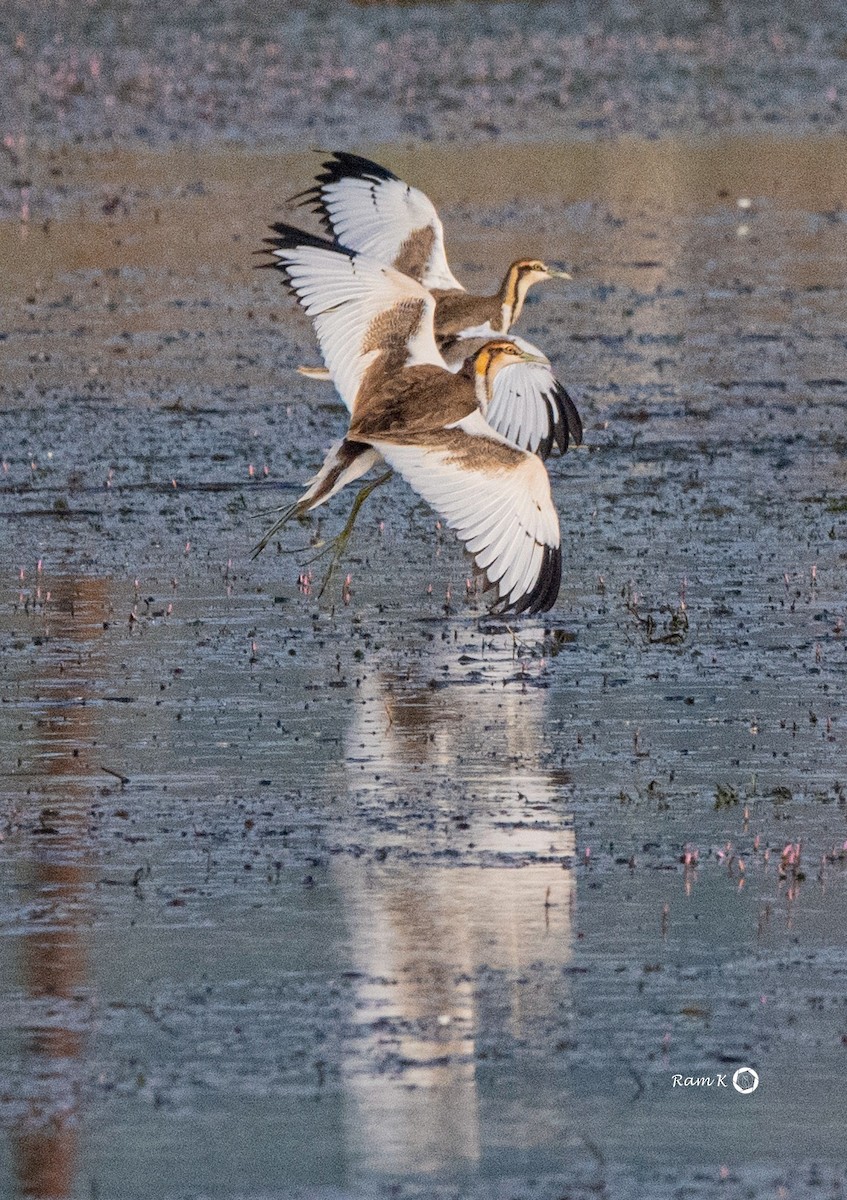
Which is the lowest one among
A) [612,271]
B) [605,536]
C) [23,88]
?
[605,536]

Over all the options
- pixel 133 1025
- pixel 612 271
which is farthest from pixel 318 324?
pixel 612 271

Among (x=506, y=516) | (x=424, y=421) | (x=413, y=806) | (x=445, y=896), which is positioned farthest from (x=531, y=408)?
(x=445, y=896)

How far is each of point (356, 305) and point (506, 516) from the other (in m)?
1.70

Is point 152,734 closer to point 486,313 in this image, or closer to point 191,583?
point 191,583

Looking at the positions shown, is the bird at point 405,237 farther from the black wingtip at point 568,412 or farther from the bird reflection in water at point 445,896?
the bird reflection in water at point 445,896

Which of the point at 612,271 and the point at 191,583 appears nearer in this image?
the point at 191,583

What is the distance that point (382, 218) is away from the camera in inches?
493

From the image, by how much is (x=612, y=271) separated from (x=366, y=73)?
53.7 ft

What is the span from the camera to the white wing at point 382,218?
1248 cm

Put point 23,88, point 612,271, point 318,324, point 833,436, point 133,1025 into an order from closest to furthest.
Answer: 1. point 133,1025
2. point 318,324
3. point 833,436
4. point 612,271
5. point 23,88

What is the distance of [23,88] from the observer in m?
34.7

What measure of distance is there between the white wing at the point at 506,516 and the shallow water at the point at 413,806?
1.35ft

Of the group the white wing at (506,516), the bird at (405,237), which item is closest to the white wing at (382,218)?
the bird at (405,237)

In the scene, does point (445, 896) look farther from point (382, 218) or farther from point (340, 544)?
point (382, 218)
